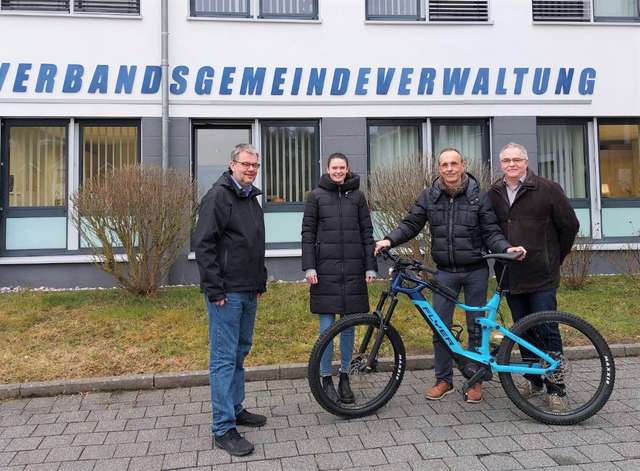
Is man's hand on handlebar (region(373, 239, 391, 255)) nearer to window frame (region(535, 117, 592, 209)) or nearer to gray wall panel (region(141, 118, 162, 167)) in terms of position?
gray wall panel (region(141, 118, 162, 167))

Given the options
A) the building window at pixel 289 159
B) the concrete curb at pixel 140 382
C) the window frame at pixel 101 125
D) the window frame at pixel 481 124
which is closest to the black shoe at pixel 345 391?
the concrete curb at pixel 140 382

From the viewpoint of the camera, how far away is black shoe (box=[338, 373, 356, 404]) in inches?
159

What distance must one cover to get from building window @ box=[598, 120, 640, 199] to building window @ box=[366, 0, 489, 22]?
3.27 metres

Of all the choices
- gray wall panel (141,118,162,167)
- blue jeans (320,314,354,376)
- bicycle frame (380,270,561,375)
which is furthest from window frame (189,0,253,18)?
blue jeans (320,314,354,376)

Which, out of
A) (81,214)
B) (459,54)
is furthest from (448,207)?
(459,54)

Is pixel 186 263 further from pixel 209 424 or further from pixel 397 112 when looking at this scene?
pixel 209 424

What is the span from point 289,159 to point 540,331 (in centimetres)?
681

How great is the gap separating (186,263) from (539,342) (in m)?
6.63

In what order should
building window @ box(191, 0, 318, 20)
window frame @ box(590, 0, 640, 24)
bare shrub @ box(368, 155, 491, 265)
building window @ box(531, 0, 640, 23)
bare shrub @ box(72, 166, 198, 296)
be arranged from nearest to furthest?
bare shrub @ box(72, 166, 198, 296)
bare shrub @ box(368, 155, 491, 265)
building window @ box(191, 0, 318, 20)
building window @ box(531, 0, 640, 23)
window frame @ box(590, 0, 640, 24)

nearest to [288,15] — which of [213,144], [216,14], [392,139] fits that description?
[216,14]

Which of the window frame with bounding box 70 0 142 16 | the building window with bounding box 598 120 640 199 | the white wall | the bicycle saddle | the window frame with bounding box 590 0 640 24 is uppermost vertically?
the window frame with bounding box 590 0 640 24

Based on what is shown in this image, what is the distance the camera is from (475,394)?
421 cm

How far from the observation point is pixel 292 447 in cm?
352

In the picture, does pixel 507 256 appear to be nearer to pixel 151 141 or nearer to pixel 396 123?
pixel 396 123
